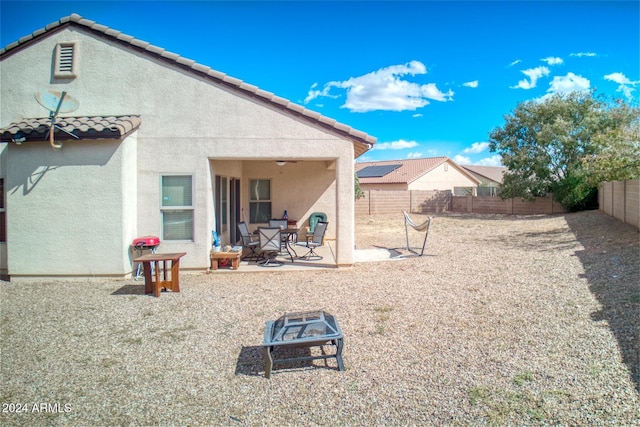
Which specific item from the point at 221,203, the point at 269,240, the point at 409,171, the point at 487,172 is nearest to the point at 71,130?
the point at 221,203

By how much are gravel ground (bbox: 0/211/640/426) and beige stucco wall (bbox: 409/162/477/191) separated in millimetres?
29587

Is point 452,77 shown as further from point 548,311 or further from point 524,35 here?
point 548,311

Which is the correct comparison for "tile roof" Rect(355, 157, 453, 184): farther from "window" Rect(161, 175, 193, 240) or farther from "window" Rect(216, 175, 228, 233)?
"window" Rect(161, 175, 193, 240)

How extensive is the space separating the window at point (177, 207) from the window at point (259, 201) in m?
4.76

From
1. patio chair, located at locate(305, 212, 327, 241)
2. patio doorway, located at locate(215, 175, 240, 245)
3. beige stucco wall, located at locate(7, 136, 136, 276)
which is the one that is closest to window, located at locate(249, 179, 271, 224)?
patio doorway, located at locate(215, 175, 240, 245)

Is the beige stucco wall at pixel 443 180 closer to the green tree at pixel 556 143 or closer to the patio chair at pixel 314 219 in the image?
the green tree at pixel 556 143

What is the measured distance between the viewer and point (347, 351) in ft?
15.9

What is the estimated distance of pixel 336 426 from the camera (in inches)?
132

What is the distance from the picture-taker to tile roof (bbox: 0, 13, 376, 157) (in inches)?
348

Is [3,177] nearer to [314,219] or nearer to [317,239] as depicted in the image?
[317,239]

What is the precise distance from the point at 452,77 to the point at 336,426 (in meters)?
21.4

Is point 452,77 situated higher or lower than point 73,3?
higher

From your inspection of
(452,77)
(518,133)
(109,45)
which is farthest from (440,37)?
(518,133)

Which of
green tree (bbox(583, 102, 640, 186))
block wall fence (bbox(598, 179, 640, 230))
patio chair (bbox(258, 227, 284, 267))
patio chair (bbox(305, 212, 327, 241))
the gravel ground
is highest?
green tree (bbox(583, 102, 640, 186))
